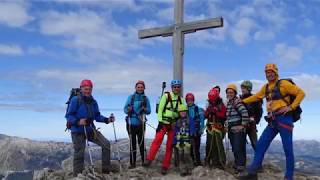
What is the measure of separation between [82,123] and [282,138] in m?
5.34

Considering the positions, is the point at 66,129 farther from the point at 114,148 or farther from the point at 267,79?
the point at 267,79

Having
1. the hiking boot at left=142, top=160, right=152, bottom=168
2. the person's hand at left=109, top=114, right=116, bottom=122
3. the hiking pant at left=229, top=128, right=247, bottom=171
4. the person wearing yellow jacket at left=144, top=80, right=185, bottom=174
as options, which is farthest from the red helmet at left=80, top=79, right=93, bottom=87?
the hiking pant at left=229, top=128, right=247, bottom=171

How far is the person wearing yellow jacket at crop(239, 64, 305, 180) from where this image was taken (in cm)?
1105

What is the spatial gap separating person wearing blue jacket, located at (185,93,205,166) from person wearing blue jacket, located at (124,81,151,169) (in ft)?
4.29

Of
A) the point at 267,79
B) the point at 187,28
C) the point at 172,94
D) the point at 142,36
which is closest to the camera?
the point at 267,79

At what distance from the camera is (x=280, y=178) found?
12.8 m

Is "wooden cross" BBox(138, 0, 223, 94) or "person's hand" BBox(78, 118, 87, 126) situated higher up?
"wooden cross" BBox(138, 0, 223, 94)

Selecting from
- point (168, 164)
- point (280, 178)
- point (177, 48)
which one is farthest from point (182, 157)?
point (177, 48)

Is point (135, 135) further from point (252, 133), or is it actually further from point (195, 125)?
point (252, 133)

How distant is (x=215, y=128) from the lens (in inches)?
531

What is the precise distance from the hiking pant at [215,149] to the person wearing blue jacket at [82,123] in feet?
10.3

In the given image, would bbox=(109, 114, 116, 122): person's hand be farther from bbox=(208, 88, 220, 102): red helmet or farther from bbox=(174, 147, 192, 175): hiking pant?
bbox=(208, 88, 220, 102): red helmet

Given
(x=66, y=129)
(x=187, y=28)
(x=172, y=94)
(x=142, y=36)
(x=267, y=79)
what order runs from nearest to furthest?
(x=267, y=79) → (x=66, y=129) → (x=172, y=94) → (x=187, y=28) → (x=142, y=36)

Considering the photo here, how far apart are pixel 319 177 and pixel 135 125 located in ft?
19.3
